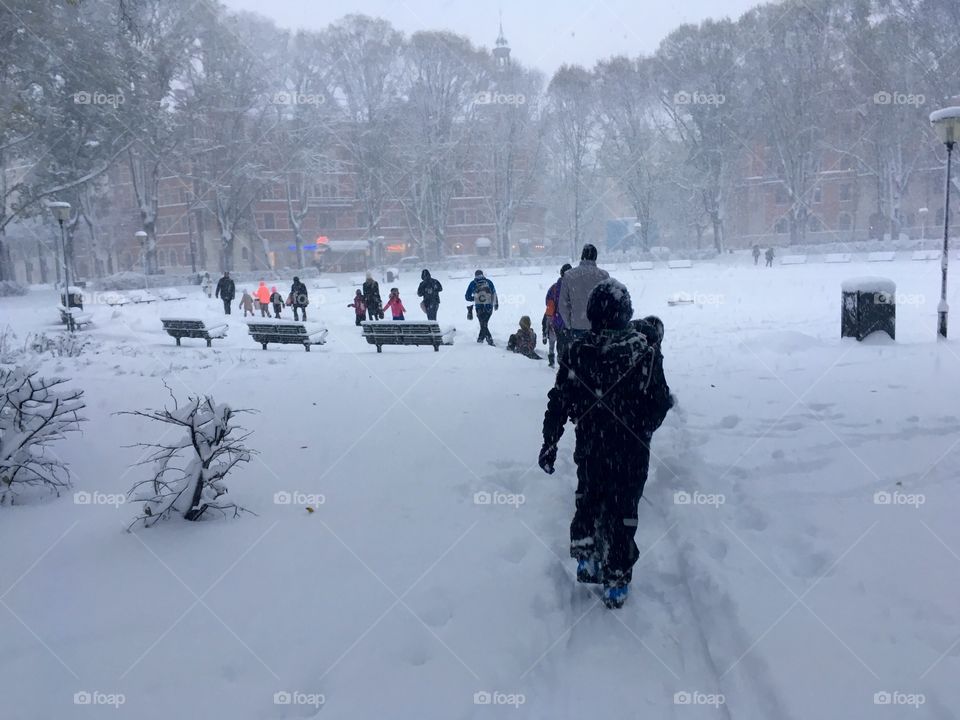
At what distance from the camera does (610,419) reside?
4016mm

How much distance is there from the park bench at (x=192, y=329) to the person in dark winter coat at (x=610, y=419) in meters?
14.8

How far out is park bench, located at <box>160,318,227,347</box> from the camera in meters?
17.1

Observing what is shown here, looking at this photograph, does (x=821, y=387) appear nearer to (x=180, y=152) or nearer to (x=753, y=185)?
(x=180, y=152)

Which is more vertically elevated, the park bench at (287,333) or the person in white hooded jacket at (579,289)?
the person in white hooded jacket at (579,289)

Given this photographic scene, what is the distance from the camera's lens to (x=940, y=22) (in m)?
37.8

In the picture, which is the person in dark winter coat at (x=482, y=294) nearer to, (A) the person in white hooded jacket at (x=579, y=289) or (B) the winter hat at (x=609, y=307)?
(A) the person in white hooded jacket at (x=579, y=289)

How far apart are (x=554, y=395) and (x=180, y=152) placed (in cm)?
4320

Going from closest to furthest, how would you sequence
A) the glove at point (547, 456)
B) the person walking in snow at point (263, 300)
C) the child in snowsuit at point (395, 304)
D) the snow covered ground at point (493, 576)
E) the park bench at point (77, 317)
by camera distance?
1. the snow covered ground at point (493, 576)
2. the glove at point (547, 456)
3. the child in snowsuit at point (395, 304)
4. the park bench at point (77, 317)
5. the person walking in snow at point (263, 300)

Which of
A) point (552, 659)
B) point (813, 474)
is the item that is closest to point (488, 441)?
point (813, 474)

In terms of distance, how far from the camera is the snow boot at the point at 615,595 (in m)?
4.19

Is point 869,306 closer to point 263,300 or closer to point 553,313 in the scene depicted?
point 553,313

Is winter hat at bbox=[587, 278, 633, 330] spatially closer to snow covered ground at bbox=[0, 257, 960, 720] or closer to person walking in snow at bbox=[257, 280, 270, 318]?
snow covered ground at bbox=[0, 257, 960, 720]

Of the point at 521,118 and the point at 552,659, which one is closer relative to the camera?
the point at 552,659

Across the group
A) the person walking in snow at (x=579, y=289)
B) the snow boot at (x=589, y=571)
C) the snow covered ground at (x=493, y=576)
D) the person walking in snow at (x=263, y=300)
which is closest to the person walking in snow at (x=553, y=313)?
the person walking in snow at (x=579, y=289)
